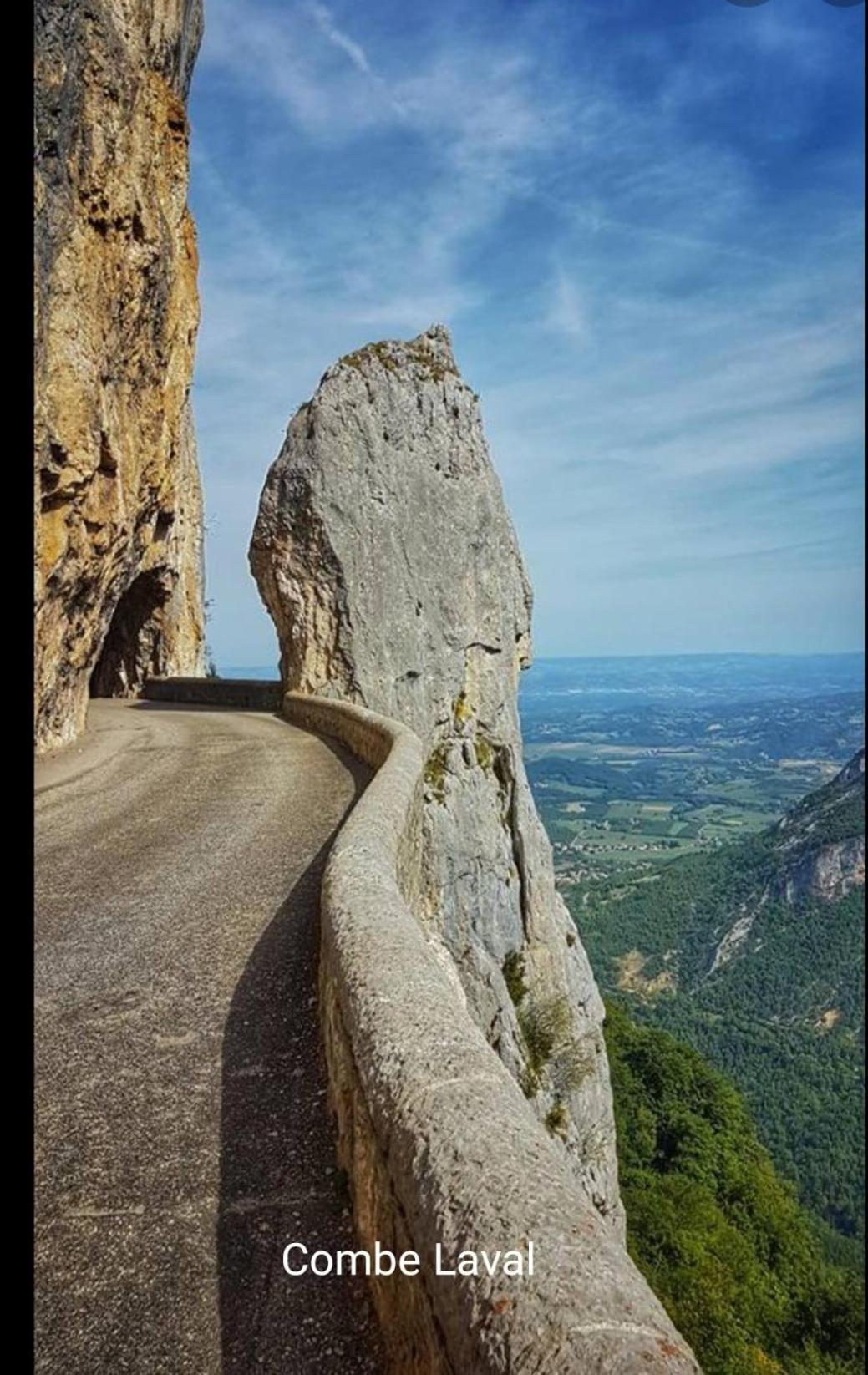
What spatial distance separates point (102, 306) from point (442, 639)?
39.0 ft

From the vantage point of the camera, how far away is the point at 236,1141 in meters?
3.73

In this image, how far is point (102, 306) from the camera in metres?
14.2

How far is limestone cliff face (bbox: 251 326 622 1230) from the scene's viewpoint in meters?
19.0

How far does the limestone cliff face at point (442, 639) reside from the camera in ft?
62.4

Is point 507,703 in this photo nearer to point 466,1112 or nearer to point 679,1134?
point 679,1134

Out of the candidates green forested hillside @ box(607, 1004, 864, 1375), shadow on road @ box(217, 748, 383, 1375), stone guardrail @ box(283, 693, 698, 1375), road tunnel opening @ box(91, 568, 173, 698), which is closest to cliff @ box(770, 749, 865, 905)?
green forested hillside @ box(607, 1004, 864, 1375)

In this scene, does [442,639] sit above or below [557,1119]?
above

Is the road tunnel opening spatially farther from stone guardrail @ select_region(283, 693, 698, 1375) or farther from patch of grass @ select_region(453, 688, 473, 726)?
stone guardrail @ select_region(283, 693, 698, 1375)

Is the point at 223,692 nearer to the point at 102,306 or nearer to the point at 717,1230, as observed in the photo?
the point at 102,306

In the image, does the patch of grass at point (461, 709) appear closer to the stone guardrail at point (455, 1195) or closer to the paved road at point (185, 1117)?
the paved road at point (185, 1117)

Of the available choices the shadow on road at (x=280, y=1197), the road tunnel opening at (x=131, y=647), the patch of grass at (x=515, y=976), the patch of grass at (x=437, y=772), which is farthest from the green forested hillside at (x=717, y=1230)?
the road tunnel opening at (x=131, y=647)

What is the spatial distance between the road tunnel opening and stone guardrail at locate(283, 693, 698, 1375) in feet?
101

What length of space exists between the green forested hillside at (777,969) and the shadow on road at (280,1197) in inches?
1978

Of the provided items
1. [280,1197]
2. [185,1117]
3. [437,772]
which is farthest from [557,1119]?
[280,1197]
